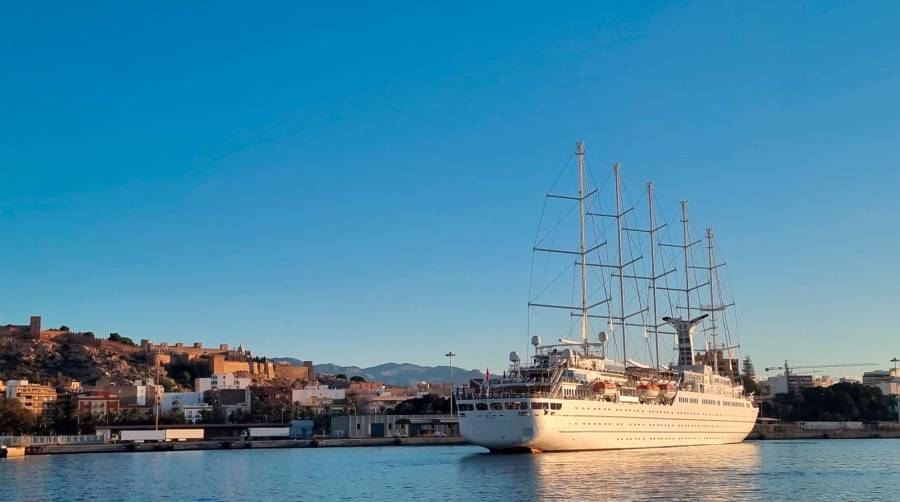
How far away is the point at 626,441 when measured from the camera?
73750mm

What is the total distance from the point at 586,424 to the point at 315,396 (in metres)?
108

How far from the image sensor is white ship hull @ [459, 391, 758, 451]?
64.4 meters

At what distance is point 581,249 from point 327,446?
44.5 m

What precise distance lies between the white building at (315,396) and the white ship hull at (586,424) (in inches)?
3599

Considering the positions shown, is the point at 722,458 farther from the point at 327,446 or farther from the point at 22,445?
the point at 22,445

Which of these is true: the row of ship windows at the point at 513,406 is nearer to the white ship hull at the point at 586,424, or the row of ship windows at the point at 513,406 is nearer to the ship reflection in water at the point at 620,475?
the white ship hull at the point at 586,424

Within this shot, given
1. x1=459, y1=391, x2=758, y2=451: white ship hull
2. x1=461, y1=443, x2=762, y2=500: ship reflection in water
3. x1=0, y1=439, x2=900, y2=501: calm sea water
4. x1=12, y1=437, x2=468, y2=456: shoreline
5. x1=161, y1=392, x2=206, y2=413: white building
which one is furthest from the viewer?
x1=161, y1=392, x2=206, y2=413: white building

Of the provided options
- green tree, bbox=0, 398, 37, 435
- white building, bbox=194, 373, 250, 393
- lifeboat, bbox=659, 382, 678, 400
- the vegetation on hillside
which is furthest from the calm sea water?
white building, bbox=194, 373, 250, 393

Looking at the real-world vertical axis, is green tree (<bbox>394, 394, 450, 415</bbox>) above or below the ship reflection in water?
above

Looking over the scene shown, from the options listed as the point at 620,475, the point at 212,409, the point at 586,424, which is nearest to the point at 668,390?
the point at 586,424

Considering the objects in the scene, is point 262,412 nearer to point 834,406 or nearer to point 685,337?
point 685,337

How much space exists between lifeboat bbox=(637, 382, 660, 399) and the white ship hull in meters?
1.00

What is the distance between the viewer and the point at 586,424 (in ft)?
224

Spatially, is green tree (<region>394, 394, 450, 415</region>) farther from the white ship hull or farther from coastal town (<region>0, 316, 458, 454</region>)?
the white ship hull
